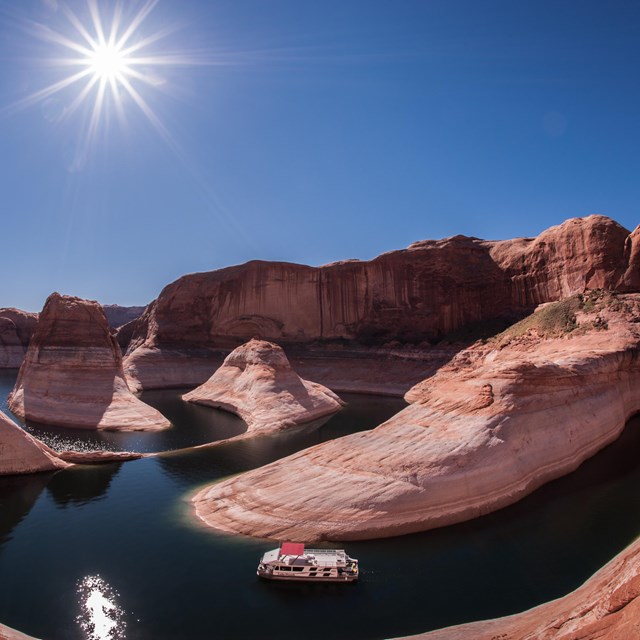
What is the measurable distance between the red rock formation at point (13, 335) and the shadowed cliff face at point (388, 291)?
22923mm

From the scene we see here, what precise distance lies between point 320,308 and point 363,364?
47.4 ft

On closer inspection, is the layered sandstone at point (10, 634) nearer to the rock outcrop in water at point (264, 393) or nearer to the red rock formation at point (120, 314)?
the rock outcrop in water at point (264, 393)

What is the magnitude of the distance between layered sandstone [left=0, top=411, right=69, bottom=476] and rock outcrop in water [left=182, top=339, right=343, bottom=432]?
13418 mm

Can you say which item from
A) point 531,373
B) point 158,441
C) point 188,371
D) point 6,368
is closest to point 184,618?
point 531,373

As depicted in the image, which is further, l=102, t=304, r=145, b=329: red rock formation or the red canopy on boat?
l=102, t=304, r=145, b=329: red rock formation

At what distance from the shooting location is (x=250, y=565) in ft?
42.0

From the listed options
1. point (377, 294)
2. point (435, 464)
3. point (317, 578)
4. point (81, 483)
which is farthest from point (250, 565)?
point (377, 294)

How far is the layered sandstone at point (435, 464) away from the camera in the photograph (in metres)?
14.8

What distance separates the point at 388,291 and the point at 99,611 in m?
58.8

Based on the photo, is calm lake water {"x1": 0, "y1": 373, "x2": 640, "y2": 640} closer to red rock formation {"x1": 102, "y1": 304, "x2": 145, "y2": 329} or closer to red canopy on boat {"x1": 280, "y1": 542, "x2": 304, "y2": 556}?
red canopy on boat {"x1": 280, "y1": 542, "x2": 304, "y2": 556}

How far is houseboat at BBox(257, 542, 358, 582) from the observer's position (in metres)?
11.8

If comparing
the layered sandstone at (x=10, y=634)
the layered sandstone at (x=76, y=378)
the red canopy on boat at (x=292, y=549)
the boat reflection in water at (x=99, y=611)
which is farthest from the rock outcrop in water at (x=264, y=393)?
the layered sandstone at (x=10, y=634)

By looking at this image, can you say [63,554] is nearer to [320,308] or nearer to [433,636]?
[433,636]

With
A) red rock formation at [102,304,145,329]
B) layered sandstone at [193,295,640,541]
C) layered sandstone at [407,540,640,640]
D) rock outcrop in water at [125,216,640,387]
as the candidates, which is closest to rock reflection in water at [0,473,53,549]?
layered sandstone at [193,295,640,541]
